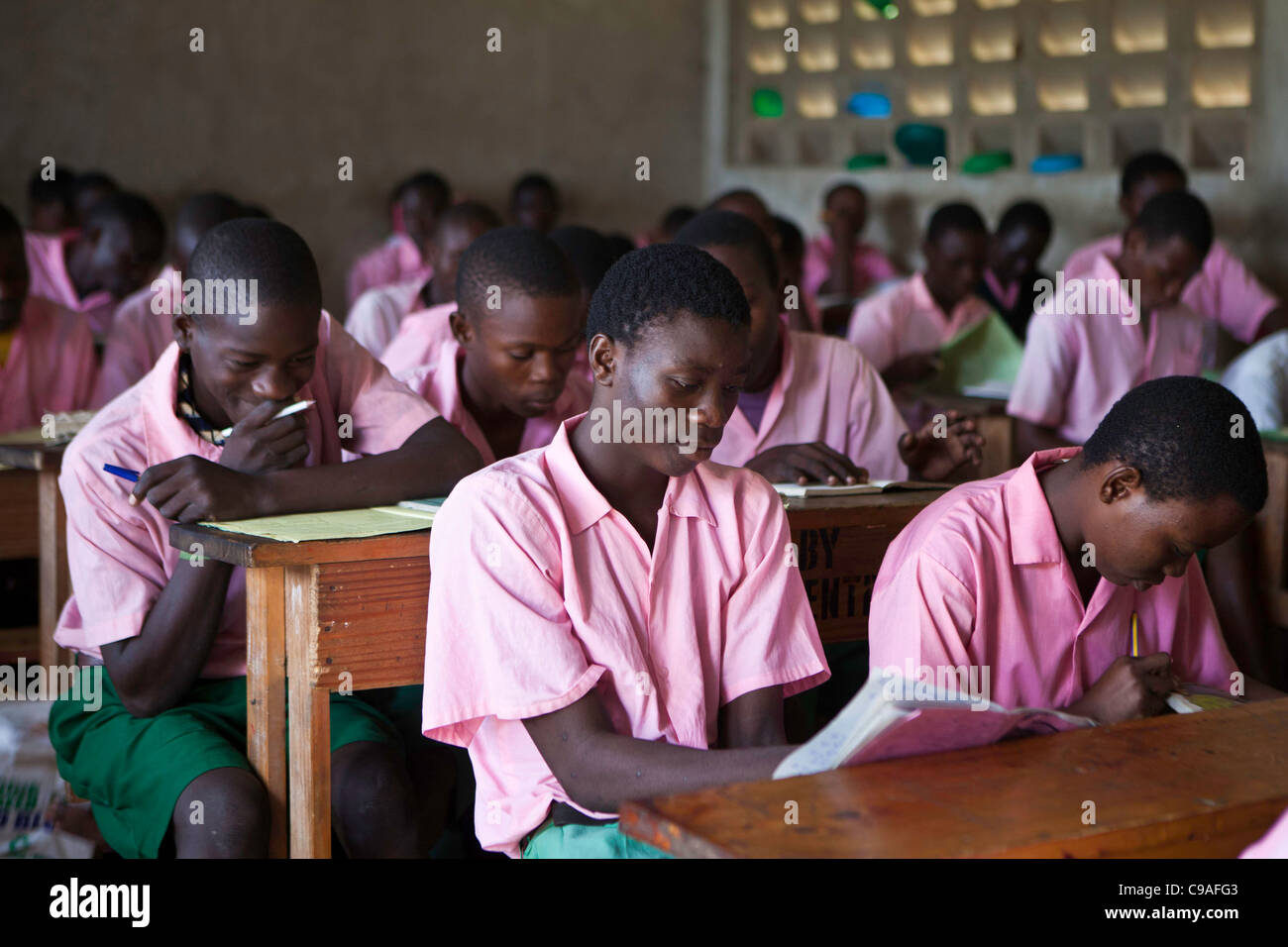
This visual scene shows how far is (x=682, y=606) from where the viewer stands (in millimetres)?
1834

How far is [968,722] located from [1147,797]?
0.17 metres

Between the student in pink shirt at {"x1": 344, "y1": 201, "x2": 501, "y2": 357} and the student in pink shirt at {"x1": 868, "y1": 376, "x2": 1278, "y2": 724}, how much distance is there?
3011 millimetres

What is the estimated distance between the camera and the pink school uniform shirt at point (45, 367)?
3.89 meters

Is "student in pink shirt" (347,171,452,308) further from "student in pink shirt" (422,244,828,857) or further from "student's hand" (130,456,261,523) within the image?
"student in pink shirt" (422,244,828,857)

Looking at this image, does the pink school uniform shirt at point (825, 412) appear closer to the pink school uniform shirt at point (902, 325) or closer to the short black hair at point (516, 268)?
the short black hair at point (516, 268)

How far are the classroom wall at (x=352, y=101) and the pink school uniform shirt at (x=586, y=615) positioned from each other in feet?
18.6

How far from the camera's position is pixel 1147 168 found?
5754 mm

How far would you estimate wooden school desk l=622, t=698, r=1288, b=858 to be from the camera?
122cm

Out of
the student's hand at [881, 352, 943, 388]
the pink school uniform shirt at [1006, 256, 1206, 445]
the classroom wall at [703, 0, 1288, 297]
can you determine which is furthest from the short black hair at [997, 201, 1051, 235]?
the pink school uniform shirt at [1006, 256, 1206, 445]

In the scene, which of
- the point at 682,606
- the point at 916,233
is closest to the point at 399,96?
the point at 916,233

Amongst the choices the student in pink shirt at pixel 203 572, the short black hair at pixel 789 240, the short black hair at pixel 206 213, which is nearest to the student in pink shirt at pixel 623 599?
the student in pink shirt at pixel 203 572

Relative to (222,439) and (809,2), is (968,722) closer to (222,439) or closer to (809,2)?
(222,439)

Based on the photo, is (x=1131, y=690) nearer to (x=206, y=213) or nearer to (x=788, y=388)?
(x=788, y=388)

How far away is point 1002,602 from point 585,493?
55 centimetres
